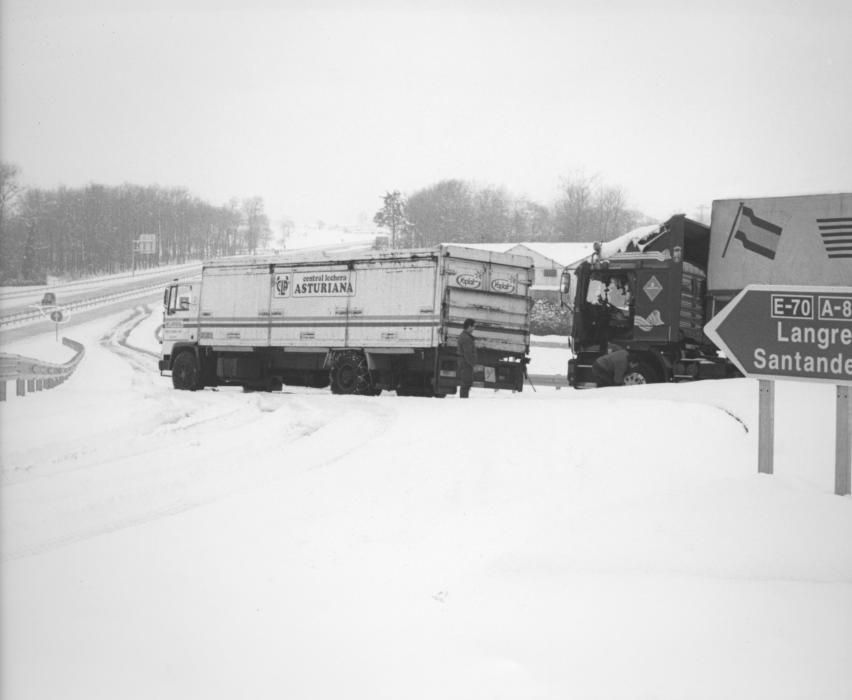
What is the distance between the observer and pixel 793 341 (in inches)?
255

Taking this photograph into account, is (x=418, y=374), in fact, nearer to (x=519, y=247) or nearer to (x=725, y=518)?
(x=725, y=518)

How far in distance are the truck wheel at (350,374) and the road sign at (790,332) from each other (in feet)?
41.0

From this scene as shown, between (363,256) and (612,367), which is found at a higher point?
(363,256)

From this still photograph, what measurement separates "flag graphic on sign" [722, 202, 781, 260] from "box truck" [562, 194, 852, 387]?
0.02m

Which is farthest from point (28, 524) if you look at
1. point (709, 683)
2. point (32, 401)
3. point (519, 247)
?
point (519, 247)

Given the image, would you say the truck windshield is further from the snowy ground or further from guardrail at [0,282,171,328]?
guardrail at [0,282,171,328]

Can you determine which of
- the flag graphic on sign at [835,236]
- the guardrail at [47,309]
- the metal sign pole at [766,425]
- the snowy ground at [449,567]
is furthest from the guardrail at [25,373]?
the flag graphic on sign at [835,236]

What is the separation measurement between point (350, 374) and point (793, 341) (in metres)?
13.4

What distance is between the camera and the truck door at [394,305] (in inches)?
711

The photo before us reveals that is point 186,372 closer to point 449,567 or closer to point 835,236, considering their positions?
point 835,236

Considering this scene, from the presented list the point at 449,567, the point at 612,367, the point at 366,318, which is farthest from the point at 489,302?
the point at 449,567

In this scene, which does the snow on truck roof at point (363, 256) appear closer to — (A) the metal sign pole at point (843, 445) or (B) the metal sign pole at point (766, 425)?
(B) the metal sign pole at point (766, 425)

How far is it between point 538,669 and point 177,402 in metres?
13.4

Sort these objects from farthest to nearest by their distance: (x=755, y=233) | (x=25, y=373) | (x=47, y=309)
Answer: (x=755, y=233) < (x=25, y=373) < (x=47, y=309)
